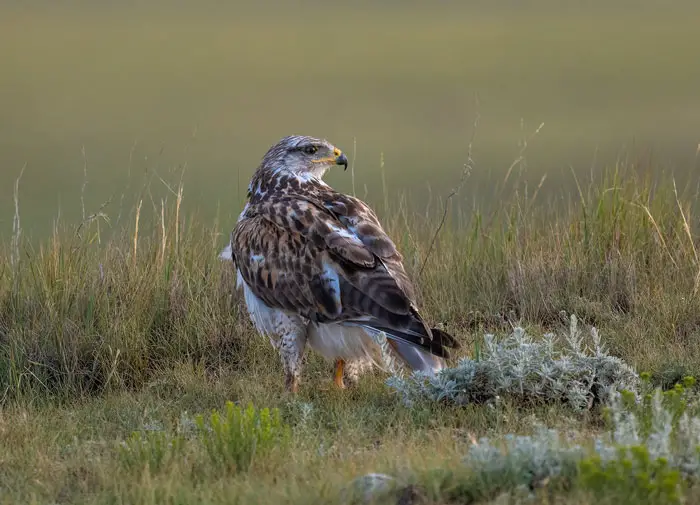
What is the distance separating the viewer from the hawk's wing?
20.6ft

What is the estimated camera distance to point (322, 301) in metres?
6.52

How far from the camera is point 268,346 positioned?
7.78 meters

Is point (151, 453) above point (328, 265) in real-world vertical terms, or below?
below

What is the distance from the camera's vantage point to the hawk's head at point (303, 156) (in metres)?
7.47

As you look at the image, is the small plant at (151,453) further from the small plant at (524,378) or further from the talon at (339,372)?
the talon at (339,372)

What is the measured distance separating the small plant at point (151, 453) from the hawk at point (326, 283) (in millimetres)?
1597

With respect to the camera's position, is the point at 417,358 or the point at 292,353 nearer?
the point at 417,358

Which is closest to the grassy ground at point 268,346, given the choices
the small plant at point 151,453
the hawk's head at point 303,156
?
the small plant at point 151,453

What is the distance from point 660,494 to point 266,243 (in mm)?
3553

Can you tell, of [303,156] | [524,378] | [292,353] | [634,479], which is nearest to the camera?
Result: [634,479]

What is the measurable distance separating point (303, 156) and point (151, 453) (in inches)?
119

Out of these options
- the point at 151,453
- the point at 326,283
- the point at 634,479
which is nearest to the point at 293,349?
the point at 326,283

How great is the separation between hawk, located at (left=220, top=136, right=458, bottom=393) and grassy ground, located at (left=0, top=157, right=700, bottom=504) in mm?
331

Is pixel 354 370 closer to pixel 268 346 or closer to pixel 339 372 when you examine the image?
pixel 339 372
